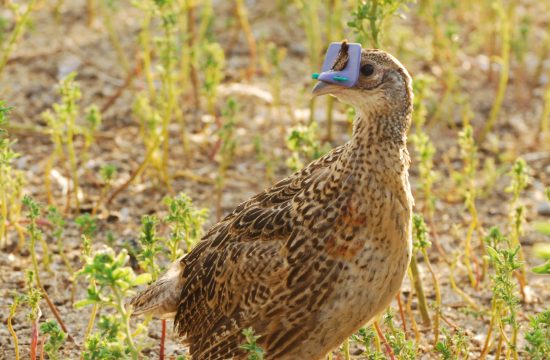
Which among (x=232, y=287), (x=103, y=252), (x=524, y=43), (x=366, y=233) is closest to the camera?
(x=103, y=252)

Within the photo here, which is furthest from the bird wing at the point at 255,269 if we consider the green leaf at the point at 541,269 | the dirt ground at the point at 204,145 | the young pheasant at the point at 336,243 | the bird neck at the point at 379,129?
the green leaf at the point at 541,269

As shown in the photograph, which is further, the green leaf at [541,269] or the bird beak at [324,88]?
the bird beak at [324,88]

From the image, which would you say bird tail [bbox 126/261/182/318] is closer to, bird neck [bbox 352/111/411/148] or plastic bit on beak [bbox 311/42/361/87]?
bird neck [bbox 352/111/411/148]

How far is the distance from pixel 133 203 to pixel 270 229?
2410 mm

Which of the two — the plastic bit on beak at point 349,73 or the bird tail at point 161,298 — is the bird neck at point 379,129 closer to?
the plastic bit on beak at point 349,73

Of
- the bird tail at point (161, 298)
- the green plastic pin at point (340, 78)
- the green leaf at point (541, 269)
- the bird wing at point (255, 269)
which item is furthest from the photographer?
the bird tail at point (161, 298)

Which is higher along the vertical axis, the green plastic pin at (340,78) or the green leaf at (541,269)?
the green plastic pin at (340,78)

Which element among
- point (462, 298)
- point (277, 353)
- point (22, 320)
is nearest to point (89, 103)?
point (22, 320)

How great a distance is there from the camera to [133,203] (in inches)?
244

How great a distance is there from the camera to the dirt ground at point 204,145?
5344 mm

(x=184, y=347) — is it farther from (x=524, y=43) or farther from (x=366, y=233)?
(x=524, y=43)

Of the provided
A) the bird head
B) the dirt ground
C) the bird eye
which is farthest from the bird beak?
the dirt ground

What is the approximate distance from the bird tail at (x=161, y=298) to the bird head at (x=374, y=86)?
1.23 meters

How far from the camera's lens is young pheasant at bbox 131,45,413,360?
12.4ft
